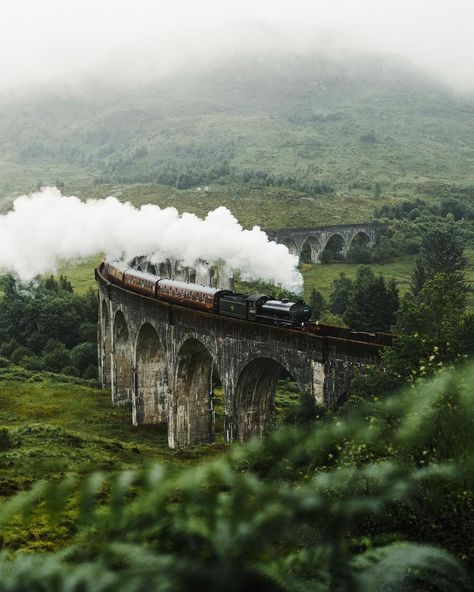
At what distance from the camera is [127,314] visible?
55.5m

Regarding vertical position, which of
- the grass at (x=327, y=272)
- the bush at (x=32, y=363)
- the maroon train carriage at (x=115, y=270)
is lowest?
the bush at (x=32, y=363)

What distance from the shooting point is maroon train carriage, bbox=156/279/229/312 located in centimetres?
4169

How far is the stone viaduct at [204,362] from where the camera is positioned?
32375mm

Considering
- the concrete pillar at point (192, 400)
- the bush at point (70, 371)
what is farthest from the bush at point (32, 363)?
the concrete pillar at point (192, 400)

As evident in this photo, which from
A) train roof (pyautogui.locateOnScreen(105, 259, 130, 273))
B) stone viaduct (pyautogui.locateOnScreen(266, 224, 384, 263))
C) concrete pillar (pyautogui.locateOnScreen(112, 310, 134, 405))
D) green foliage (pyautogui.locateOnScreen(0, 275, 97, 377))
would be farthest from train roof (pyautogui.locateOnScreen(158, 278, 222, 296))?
stone viaduct (pyautogui.locateOnScreen(266, 224, 384, 263))

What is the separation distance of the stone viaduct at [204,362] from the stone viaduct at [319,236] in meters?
→ 67.7

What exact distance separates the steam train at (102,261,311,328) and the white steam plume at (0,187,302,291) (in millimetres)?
6858

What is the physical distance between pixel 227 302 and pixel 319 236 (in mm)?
96846

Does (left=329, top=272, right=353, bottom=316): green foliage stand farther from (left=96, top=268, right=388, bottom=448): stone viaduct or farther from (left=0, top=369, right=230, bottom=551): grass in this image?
(left=0, top=369, right=230, bottom=551): grass

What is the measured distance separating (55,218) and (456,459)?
6833 centimetres

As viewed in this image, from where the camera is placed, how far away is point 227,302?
4006 centimetres

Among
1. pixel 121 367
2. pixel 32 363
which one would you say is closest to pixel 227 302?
pixel 121 367

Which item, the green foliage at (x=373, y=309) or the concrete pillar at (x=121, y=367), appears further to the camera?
the green foliage at (x=373, y=309)

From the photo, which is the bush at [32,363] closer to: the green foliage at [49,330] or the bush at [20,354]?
the green foliage at [49,330]
